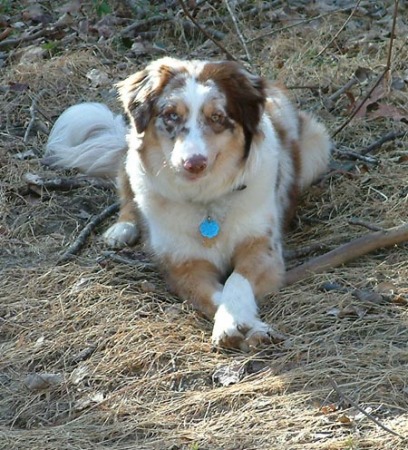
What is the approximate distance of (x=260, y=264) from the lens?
195 inches

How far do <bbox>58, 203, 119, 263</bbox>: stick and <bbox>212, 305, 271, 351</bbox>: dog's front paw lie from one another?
129 cm

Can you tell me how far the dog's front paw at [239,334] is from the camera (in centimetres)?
438

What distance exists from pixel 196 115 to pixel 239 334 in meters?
1.11

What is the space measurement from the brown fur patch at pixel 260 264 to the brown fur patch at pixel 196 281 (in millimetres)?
142

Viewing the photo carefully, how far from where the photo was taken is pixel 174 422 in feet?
12.6

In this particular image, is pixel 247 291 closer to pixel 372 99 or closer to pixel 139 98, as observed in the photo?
pixel 139 98

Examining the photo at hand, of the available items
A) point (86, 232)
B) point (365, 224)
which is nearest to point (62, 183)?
point (86, 232)

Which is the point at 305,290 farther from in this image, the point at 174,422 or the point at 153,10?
the point at 153,10

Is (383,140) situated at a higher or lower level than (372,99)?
lower

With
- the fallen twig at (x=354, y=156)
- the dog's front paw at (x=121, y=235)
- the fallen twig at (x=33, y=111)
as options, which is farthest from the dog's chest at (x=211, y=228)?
the fallen twig at (x=33, y=111)

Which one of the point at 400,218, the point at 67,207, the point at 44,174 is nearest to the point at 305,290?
the point at 400,218

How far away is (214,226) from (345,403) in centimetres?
153

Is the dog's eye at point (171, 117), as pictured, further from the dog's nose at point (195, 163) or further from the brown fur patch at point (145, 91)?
the dog's nose at point (195, 163)

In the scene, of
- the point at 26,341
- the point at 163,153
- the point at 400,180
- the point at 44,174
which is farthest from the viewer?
the point at 44,174
